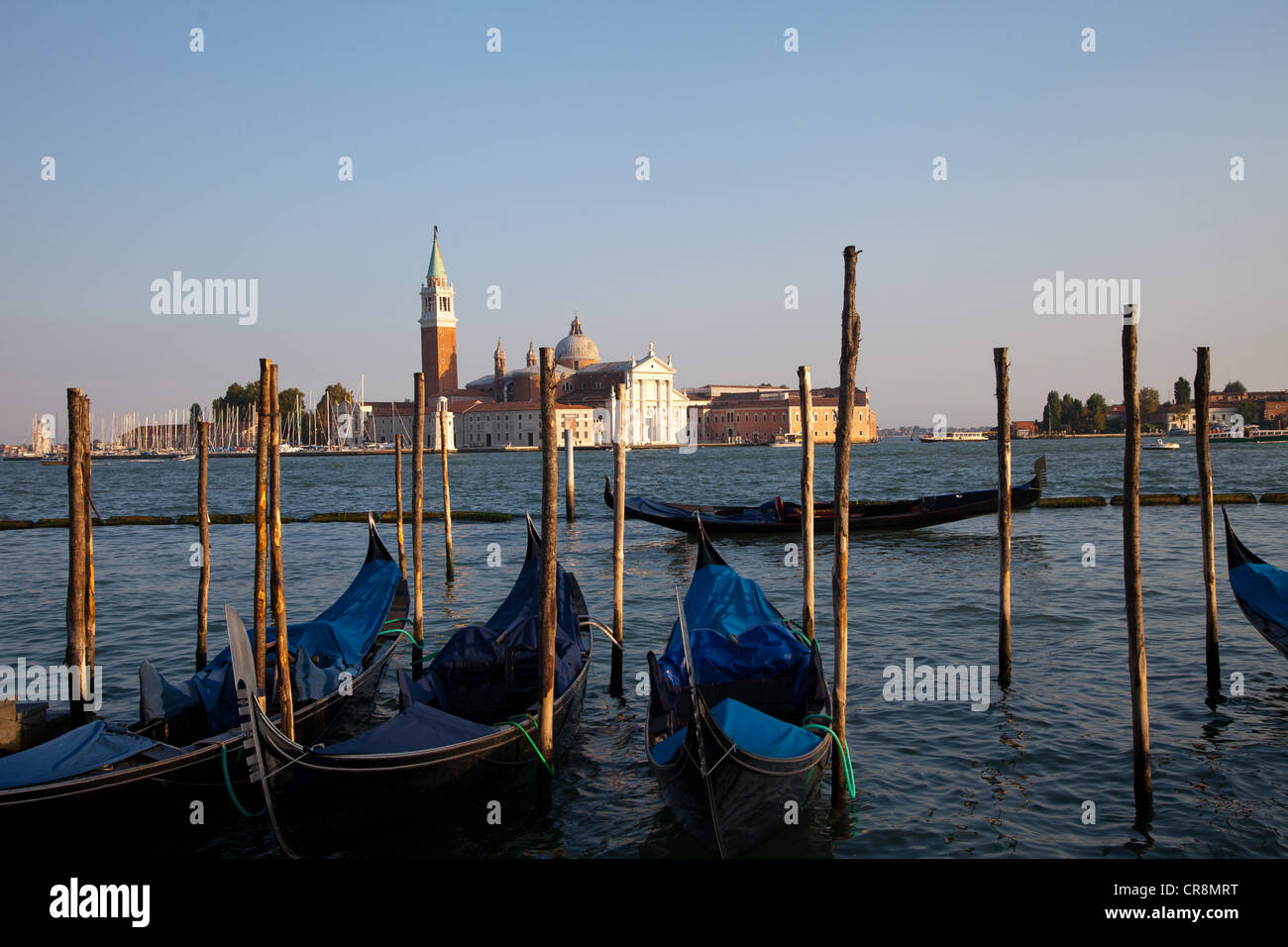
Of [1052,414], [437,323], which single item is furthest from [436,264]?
[1052,414]

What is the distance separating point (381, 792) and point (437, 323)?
3103 inches

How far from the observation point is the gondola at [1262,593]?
650cm

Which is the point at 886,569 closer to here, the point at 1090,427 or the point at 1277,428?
the point at 1277,428

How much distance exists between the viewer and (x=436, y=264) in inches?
3184

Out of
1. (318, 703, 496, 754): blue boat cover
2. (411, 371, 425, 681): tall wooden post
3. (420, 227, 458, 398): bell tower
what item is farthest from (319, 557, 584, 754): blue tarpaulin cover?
(420, 227, 458, 398): bell tower

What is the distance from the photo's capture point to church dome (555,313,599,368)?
87.5 m

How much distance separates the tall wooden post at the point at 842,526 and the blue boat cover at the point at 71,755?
10.7 feet

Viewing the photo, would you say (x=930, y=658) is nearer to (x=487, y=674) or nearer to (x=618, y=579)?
(x=618, y=579)

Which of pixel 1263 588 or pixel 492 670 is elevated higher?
pixel 1263 588

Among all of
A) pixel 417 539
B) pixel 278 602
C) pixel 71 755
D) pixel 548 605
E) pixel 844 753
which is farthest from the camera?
pixel 417 539

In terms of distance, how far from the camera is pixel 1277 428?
82625 mm

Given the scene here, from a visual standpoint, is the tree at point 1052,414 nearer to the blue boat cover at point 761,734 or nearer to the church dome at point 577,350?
the church dome at point 577,350
